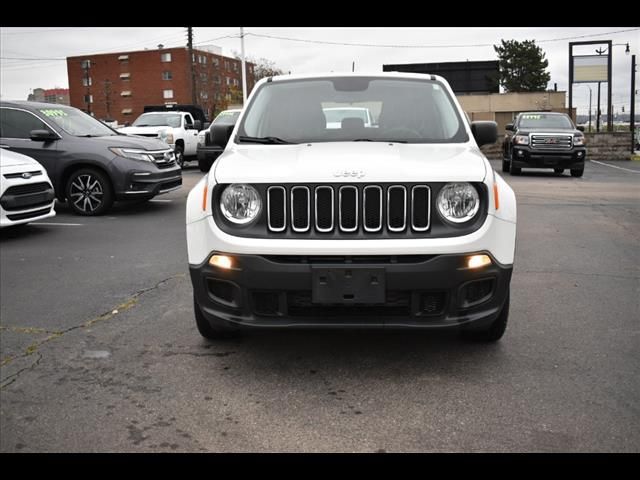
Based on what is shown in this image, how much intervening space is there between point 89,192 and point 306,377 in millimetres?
7903

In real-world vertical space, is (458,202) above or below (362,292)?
above

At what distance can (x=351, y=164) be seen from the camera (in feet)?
12.5

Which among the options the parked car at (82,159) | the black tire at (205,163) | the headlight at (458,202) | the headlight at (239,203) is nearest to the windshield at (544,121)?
the black tire at (205,163)

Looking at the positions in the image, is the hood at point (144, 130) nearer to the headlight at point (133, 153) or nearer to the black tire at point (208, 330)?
the headlight at point (133, 153)

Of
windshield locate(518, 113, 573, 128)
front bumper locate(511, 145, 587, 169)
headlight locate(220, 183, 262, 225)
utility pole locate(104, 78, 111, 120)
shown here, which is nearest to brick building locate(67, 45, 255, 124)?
utility pole locate(104, 78, 111, 120)

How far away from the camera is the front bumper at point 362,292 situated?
3.56 m

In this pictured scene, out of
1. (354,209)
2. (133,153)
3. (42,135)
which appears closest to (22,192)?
(42,135)

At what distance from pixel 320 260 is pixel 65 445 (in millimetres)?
1508

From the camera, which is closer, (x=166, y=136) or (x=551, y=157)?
(x=551, y=157)

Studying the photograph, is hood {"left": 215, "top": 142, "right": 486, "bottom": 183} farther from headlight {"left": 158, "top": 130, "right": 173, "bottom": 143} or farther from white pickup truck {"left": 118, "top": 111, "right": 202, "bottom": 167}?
white pickup truck {"left": 118, "top": 111, "right": 202, "bottom": 167}

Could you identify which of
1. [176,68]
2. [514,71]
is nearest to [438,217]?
[514,71]

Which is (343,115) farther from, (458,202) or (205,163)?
(205,163)

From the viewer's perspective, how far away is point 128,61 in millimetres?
96375

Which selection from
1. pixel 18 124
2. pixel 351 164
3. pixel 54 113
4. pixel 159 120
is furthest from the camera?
pixel 159 120
